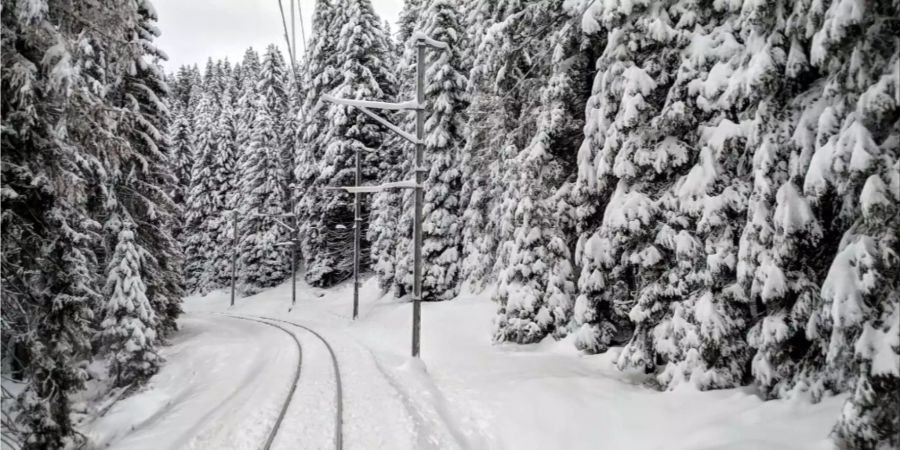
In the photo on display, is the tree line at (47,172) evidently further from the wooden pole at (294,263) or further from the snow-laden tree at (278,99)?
the snow-laden tree at (278,99)

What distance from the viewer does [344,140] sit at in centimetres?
3325

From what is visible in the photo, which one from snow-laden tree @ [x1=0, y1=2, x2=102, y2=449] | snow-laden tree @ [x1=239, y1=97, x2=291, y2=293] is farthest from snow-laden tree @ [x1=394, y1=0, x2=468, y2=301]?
snow-laden tree @ [x1=239, y1=97, x2=291, y2=293]

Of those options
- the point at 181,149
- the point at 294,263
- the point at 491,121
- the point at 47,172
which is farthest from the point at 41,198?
the point at 181,149

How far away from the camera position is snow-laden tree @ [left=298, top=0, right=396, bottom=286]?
3259 centimetres

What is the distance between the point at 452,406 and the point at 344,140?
25726 mm

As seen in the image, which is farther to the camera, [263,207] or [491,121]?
[263,207]

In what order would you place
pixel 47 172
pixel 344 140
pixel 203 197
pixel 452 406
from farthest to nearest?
pixel 203 197, pixel 344 140, pixel 452 406, pixel 47 172

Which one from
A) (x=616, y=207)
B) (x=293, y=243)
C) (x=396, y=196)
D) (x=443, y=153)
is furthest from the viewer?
(x=293, y=243)

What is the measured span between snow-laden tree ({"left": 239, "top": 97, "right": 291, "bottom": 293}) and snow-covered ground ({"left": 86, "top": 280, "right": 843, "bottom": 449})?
991 inches

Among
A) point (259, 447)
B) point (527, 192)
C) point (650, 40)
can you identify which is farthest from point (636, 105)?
point (259, 447)

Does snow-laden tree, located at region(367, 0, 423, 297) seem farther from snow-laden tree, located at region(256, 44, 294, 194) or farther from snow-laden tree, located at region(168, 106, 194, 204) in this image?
snow-laden tree, located at region(168, 106, 194, 204)

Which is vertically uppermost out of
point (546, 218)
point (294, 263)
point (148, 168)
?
point (148, 168)

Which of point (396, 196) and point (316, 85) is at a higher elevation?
point (316, 85)

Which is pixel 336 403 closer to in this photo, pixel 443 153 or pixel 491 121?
pixel 491 121
